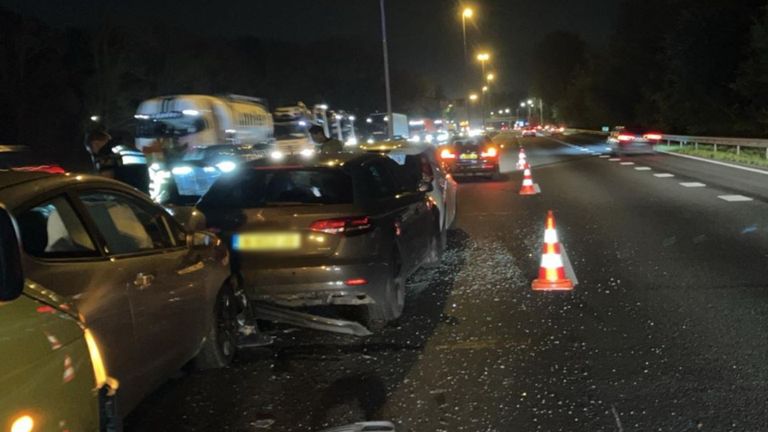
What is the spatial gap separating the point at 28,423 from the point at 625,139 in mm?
34794

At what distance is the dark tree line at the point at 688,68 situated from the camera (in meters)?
38.3

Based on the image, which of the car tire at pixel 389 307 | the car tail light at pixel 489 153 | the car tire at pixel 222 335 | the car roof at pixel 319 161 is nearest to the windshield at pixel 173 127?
the car tail light at pixel 489 153

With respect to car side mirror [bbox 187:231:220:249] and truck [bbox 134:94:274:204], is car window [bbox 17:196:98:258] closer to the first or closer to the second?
car side mirror [bbox 187:231:220:249]

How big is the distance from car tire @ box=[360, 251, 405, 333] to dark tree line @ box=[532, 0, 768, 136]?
32700 mm

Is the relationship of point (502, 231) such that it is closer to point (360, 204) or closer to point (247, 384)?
point (360, 204)

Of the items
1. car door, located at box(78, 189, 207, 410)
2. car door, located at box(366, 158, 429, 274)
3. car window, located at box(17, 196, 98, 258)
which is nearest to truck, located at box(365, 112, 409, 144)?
car door, located at box(366, 158, 429, 274)

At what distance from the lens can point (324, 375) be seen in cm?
550

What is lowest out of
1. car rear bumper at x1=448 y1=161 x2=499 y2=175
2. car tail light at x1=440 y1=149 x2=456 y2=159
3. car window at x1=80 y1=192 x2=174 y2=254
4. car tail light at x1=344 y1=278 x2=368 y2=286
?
car rear bumper at x1=448 y1=161 x2=499 y2=175

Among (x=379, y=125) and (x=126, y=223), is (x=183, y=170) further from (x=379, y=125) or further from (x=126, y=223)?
(x=379, y=125)

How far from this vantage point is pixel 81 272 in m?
3.68

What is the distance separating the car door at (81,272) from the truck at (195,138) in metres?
12.3

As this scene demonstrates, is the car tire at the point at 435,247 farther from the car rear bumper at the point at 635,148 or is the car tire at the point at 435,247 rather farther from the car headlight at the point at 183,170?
the car rear bumper at the point at 635,148

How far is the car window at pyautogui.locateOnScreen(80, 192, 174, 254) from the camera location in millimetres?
4297

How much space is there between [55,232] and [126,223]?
86 centimetres
